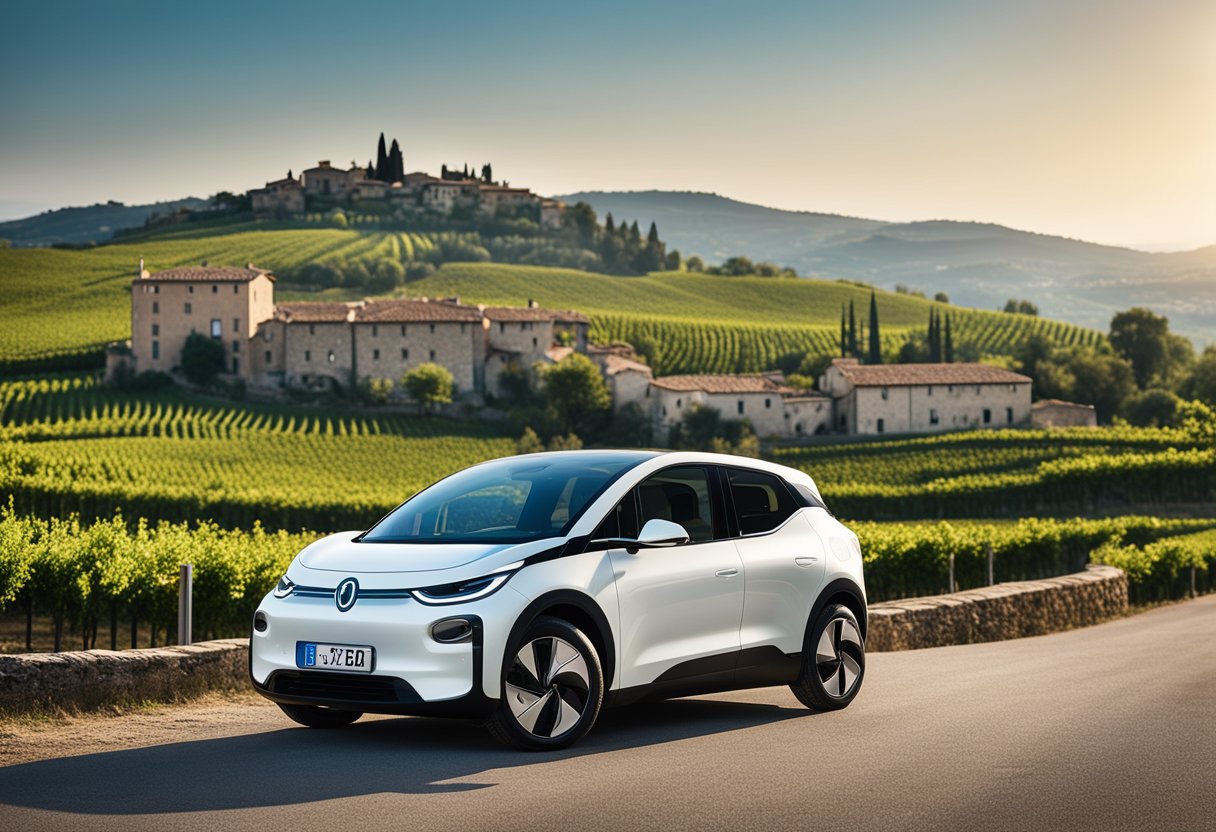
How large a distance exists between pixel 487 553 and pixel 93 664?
10.2 ft

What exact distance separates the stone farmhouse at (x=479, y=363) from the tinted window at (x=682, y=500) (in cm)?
10092

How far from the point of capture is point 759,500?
10000 mm

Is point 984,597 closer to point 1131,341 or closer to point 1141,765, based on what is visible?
point 1141,765

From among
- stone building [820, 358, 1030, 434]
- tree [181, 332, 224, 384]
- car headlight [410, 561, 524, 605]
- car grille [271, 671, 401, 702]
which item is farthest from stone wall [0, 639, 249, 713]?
tree [181, 332, 224, 384]

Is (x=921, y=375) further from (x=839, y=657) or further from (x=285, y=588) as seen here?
(x=285, y=588)

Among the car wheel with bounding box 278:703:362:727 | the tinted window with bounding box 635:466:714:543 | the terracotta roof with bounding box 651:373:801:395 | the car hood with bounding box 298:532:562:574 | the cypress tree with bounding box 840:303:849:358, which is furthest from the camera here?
the cypress tree with bounding box 840:303:849:358

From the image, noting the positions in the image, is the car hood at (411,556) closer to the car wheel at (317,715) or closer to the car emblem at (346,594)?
the car emblem at (346,594)

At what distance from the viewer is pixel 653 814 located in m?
6.59

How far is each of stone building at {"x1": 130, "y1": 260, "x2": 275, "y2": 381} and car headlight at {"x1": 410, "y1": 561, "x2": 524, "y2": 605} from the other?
117m

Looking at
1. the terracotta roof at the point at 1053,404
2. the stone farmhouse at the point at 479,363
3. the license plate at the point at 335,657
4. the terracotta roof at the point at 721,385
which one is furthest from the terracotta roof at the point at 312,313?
the license plate at the point at 335,657

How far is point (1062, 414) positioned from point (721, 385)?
2923 cm

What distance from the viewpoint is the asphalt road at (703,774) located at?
21.4ft

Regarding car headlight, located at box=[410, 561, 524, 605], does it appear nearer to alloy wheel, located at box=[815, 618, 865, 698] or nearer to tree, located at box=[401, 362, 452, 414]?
alloy wheel, located at box=[815, 618, 865, 698]

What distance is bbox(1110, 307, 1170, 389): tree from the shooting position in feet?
485
